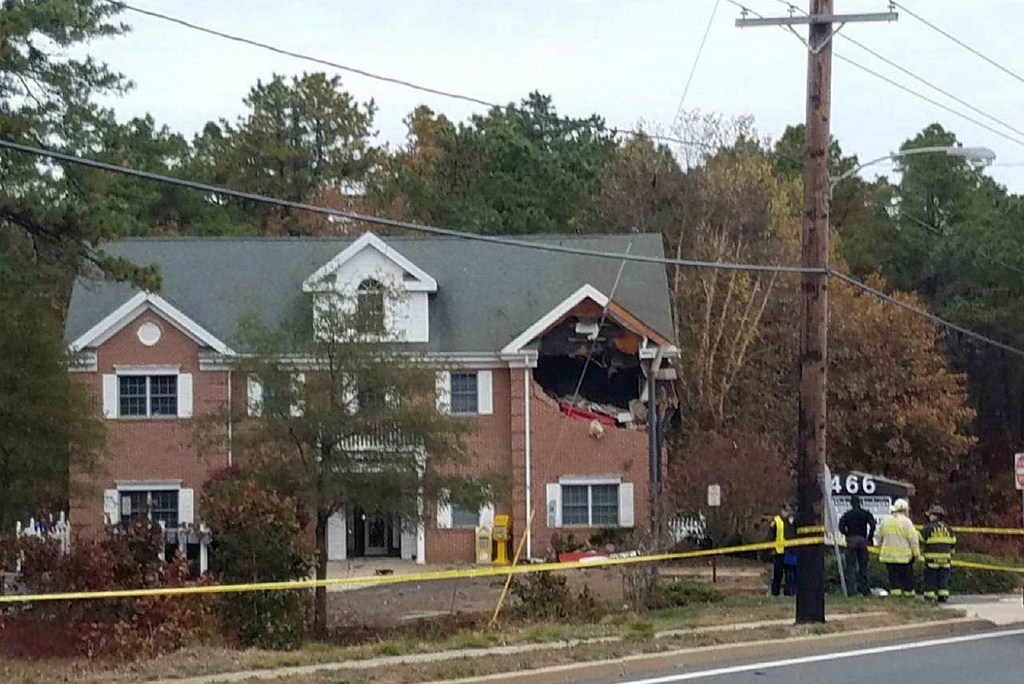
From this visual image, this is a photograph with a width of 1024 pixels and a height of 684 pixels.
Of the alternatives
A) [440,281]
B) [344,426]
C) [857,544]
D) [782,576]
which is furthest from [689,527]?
[344,426]

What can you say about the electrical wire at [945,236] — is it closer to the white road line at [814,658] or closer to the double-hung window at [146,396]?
the double-hung window at [146,396]

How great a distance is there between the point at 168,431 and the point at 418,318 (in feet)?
22.1

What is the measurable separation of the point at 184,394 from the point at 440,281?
7200 millimetres

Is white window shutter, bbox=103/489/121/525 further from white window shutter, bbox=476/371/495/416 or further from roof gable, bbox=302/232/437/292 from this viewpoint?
white window shutter, bbox=476/371/495/416

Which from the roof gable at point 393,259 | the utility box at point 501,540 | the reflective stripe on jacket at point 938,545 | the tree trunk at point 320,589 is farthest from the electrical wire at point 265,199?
the utility box at point 501,540

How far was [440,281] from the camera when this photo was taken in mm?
41031

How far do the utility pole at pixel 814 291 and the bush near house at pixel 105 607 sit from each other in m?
7.37

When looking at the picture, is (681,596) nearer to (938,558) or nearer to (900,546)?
(900,546)

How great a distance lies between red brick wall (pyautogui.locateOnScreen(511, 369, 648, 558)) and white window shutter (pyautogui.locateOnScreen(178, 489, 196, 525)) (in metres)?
7.85

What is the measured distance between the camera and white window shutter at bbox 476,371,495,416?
39312 millimetres

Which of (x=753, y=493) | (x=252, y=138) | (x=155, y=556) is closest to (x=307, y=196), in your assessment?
(x=252, y=138)

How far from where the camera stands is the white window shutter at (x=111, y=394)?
126 ft

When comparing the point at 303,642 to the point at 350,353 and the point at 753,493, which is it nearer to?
the point at 350,353

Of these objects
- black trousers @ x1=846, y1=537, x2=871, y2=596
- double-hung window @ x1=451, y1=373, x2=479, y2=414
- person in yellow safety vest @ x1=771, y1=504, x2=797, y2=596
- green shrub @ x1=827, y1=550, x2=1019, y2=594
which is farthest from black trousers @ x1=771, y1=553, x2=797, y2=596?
double-hung window @ x1=451, y1=373, x2=479, y2=414
